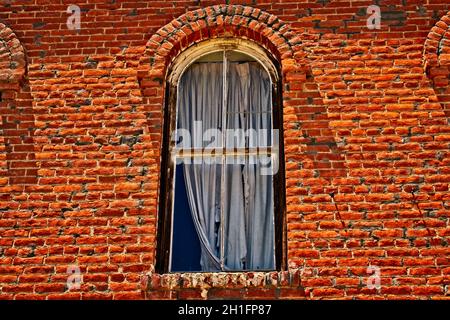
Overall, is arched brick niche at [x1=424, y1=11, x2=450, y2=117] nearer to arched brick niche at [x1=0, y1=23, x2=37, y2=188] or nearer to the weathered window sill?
the weathered window sill

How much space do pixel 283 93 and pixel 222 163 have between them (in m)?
0.88

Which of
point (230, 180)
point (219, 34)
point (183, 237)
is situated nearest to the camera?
point (183, 237)

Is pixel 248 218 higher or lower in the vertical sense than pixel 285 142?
lower

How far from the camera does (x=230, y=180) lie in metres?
6.53

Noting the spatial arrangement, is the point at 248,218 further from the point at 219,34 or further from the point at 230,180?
the point at 219,34

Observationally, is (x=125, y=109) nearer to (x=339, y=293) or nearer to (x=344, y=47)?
(x=344, y=47)

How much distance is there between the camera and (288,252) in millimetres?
5914

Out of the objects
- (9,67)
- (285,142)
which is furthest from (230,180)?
(9,67)

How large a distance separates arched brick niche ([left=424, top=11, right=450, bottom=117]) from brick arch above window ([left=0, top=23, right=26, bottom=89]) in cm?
388

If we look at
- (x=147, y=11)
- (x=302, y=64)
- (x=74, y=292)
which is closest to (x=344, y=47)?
(x=302, y=64)

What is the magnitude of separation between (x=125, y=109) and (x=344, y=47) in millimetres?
2187

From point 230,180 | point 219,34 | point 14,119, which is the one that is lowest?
point 230,180

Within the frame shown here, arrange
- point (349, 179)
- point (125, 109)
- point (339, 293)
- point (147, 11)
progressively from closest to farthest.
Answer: point (339, 293)
point (349, 179)
point (125, 109)
point (147, 11)

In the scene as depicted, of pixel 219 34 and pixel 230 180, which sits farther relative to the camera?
pixel 219 34
